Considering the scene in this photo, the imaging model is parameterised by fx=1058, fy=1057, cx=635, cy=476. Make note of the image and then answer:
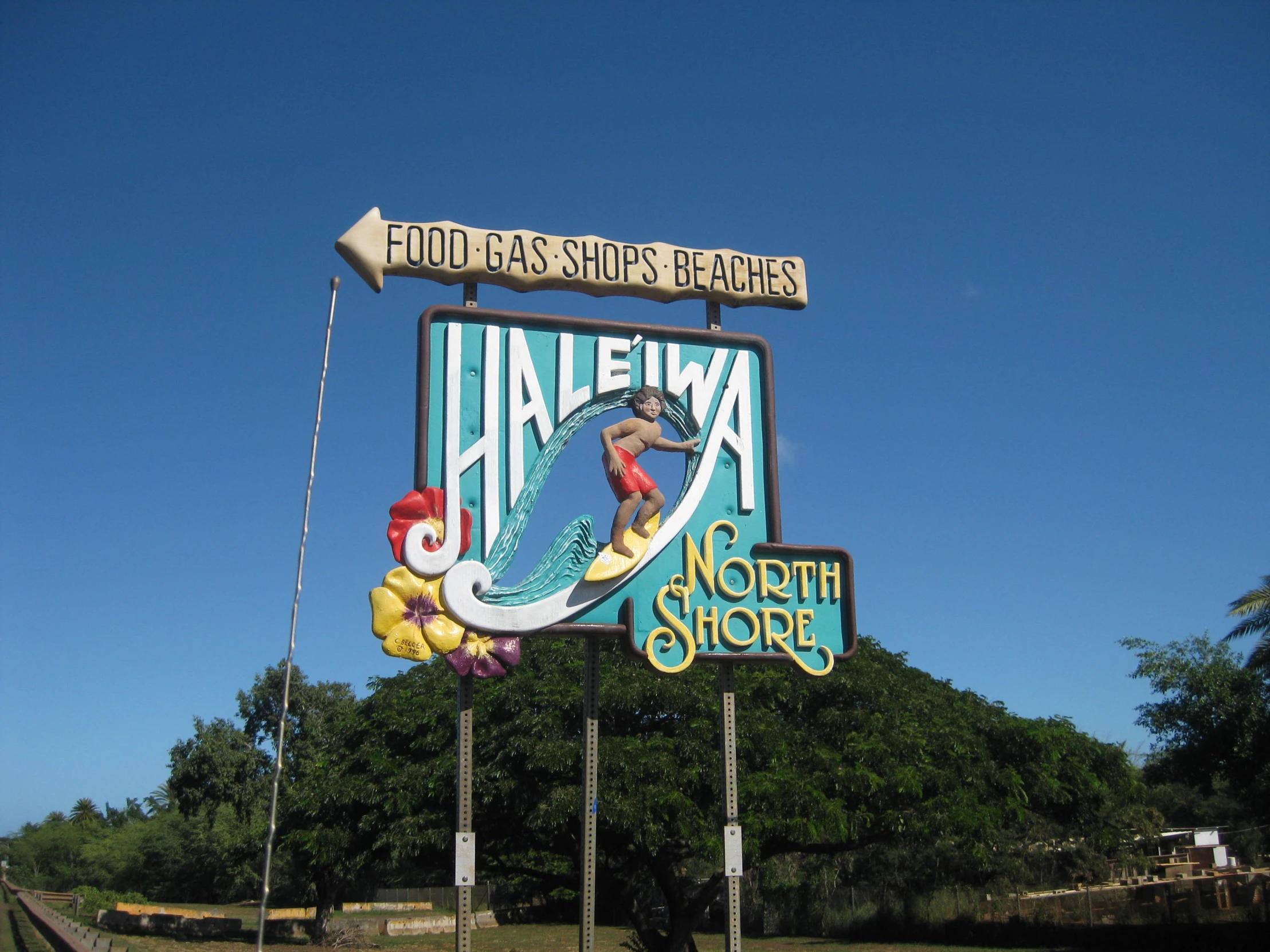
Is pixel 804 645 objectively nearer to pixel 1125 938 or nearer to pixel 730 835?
pixel 730 835

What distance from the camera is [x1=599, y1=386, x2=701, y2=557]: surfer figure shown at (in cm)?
1141

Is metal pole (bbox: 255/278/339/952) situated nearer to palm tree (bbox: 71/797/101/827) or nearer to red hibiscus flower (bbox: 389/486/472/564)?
red hibiscus flower (bbox: 389/486/472/564)

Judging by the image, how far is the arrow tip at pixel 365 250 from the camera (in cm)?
1139

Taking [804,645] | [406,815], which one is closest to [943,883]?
[406,815]

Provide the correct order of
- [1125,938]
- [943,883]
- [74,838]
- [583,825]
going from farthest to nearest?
[74,838] → [943,883] → [1125,938] → [583,825]

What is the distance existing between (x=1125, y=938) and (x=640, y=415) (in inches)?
878

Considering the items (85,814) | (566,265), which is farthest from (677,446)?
(85,814)

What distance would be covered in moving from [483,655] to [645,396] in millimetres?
3380

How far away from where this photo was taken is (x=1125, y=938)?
26141 mm

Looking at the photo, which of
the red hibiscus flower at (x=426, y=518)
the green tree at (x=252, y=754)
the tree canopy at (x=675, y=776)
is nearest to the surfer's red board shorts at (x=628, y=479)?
the red hibiscus flower at (x=426, y=518)

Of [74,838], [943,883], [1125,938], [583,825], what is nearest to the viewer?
[583,825]

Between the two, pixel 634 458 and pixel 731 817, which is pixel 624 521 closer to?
pixel 634 458

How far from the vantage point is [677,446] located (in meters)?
11.8

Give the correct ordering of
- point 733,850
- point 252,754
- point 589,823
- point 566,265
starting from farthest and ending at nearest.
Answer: point 252,754
point 566,265
point 733,850
point 589,823
